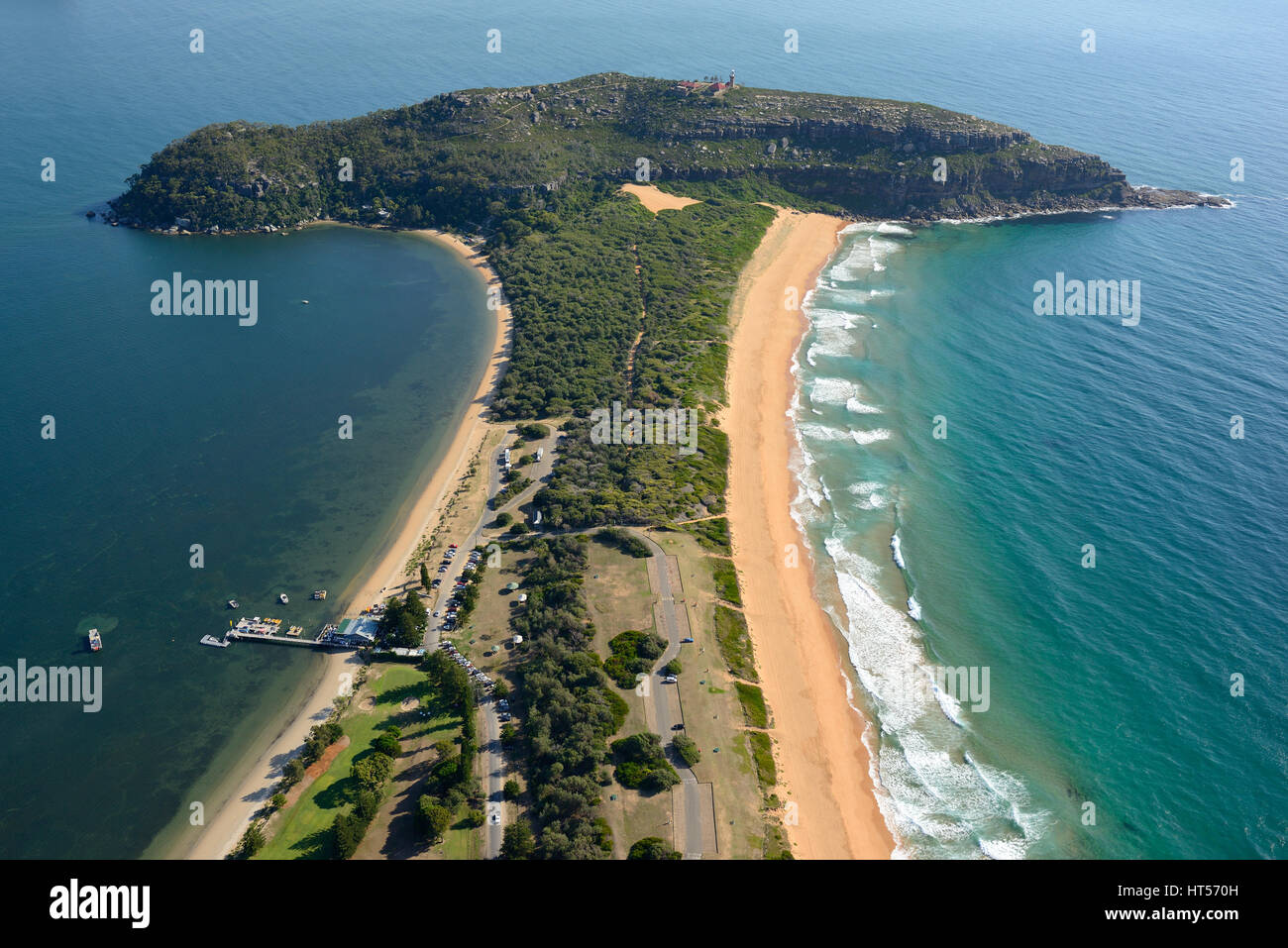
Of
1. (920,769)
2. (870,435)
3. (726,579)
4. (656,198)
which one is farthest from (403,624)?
(656,198)

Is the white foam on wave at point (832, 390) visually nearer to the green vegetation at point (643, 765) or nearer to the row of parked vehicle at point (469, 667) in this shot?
the row of parked vehicle at point (469, 667)

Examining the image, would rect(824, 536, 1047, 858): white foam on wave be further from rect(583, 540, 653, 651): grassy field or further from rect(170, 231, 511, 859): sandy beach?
rect(170, 231, 511, 859): sandy beach

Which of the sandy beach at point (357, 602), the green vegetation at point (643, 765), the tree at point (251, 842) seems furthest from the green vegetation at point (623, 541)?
the tree at point (251, 842)

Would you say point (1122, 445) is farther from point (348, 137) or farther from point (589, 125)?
point (348, 137)

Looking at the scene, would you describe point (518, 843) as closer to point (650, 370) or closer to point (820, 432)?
point (820, 432)


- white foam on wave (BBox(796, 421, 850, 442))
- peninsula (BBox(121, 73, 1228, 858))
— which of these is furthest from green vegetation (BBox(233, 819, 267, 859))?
white foam on wave (BBox(796, 421, 850, 442))
